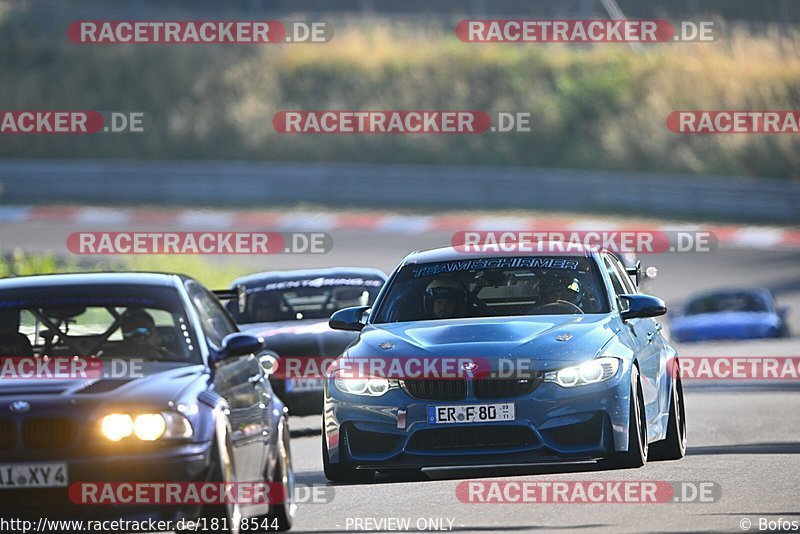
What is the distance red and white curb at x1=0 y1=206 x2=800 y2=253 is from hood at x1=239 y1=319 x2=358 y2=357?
22590mm

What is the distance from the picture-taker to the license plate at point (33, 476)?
7695mm


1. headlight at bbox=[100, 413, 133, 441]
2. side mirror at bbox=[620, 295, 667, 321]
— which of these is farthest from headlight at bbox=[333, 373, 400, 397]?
headlight at bbox=[100, 413, 133, 441]

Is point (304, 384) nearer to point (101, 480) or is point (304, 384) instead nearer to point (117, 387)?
point (117, 387)

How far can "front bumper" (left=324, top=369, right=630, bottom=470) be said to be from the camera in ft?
34.2

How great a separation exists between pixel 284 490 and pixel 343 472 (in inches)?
66.9

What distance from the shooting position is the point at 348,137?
5175cm

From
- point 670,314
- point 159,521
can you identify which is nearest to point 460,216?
point 670,314

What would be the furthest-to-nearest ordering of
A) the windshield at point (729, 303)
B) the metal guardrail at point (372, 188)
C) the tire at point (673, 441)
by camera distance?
the metal guardrail at point (372, 188) → the windshield at point (729, 303) → the tire at point (673, 441)

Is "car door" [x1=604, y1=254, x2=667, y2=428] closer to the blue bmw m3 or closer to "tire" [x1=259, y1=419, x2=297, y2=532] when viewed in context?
Result: the blue bmw m3

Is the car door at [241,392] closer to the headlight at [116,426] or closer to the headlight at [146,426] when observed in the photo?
the headlight at [146,426]

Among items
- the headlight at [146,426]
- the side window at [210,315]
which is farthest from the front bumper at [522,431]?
the headlight at [146,426]

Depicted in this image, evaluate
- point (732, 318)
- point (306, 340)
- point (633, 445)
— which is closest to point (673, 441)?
point (633, 445)

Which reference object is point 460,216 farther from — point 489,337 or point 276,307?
point 489,337

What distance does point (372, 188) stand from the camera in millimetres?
43906
